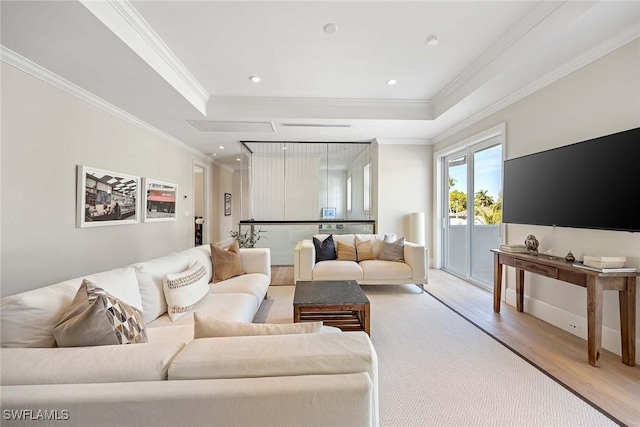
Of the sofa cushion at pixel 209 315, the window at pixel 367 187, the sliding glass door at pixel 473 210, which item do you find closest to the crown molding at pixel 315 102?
the sliding glass door at pixel 473 210

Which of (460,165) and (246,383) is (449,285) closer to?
(460,165)

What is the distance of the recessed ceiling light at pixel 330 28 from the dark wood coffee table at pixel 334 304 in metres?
2.42

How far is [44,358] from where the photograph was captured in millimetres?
1016

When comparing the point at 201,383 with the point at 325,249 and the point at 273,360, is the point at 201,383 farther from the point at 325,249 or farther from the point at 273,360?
the point at 325,249

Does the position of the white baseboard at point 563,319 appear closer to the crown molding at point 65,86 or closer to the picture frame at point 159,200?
the picture frame at point 159,200

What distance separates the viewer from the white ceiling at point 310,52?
84.5 inches

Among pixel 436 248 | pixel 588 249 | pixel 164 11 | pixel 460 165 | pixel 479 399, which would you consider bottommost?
pixel 479 399

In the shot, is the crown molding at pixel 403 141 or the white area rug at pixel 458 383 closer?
the white area rug at pixel 458 383

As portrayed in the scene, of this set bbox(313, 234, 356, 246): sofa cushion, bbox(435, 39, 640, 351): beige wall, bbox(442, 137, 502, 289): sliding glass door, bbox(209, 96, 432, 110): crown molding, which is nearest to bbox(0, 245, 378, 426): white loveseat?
bbox(435, 39, 640, 351): beige wall

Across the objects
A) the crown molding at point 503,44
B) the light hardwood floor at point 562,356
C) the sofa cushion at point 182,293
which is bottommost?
the light hardwood floor at point 562,356

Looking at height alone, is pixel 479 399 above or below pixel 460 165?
below

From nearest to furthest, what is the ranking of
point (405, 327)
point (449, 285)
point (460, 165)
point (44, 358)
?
point (44, 358)
point (405, 327)
point (449, 285)
point (460, 165)

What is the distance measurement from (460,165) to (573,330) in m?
2.97

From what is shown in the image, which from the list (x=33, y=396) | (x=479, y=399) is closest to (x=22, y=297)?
(x=33, y=396)
